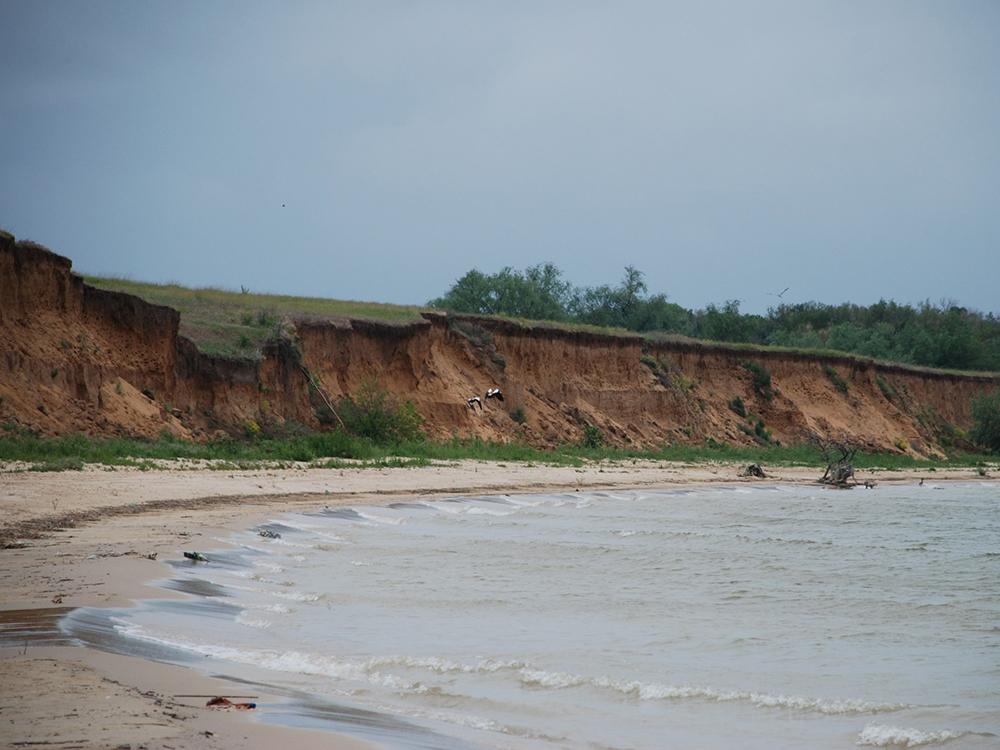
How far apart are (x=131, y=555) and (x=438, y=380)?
2699 centimetres

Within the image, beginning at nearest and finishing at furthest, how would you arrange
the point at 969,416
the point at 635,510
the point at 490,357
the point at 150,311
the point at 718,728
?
the point at 718,728 → the point at 635,510 → the point at 150,311 → the point at 490,357 → the point at 969,416

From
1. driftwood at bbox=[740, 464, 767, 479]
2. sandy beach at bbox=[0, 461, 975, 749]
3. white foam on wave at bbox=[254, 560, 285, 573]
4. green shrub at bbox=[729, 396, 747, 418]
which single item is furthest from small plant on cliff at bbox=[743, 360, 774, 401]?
white foam on wave at bbox=[254, 560, 285, 573]

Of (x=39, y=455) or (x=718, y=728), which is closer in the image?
(x=718, y=728)

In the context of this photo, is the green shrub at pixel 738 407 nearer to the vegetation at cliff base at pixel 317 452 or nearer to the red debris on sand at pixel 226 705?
the vegetation at cliff base at pixel 317 452

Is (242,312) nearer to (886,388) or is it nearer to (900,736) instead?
(900,736)

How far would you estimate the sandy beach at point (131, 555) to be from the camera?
558cm

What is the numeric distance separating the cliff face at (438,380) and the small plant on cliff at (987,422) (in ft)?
6.74

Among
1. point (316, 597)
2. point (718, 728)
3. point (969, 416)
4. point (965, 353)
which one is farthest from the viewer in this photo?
point (965, 353)

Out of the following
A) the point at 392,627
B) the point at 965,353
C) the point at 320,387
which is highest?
the point at 965,353

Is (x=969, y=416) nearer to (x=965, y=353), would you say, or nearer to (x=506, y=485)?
(x=965, y=353)

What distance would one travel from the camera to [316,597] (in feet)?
37.3

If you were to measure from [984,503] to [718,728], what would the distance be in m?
25.8

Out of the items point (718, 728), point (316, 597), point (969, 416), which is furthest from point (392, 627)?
point (969, 416)

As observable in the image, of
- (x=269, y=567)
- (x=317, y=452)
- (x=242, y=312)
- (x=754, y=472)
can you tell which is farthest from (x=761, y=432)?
(x=269, y=567)
